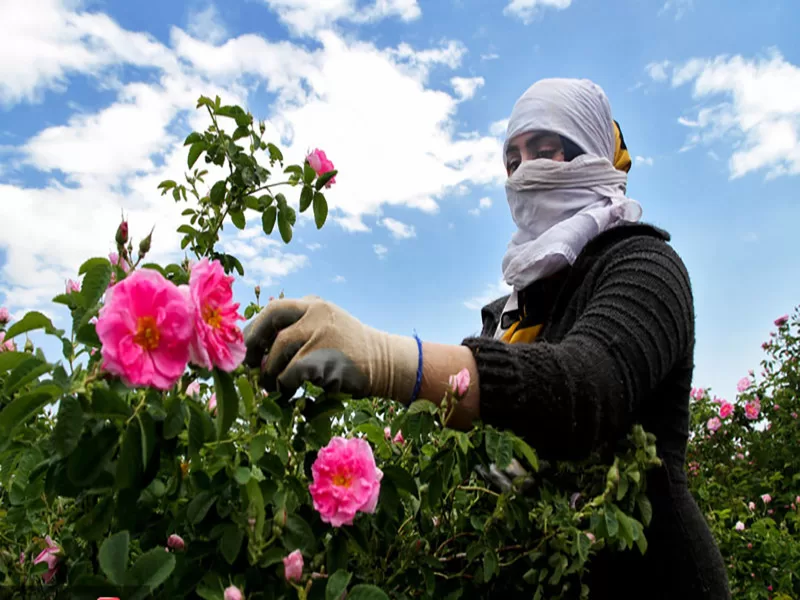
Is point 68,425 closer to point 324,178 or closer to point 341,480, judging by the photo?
point 341,480

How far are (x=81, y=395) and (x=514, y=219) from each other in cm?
139

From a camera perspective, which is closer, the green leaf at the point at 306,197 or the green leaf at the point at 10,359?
the green leaf at the point at 10,359

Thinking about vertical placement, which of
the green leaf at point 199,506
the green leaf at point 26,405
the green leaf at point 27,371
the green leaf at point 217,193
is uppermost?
the green leaf at point 217,193

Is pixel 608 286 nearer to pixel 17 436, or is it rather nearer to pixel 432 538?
pixel 432 538

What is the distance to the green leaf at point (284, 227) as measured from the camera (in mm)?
1566

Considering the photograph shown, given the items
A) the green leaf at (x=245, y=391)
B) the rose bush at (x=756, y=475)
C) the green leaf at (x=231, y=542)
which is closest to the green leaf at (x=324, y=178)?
the green leaf at (x=245, y=391)

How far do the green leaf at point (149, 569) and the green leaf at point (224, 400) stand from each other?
227 millimetres

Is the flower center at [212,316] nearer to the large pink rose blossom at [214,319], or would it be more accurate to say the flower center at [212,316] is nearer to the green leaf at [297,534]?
the large pink rose blossom at [214,319]

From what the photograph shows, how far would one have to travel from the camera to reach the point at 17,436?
4.10ft

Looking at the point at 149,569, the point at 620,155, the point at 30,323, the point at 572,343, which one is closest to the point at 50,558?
the point at 149,569

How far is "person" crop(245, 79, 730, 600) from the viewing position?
4.21ft

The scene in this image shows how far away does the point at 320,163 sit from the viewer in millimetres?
1555

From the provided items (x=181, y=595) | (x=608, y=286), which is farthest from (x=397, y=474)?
(x=608, y=286)

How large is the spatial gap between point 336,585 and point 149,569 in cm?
25
